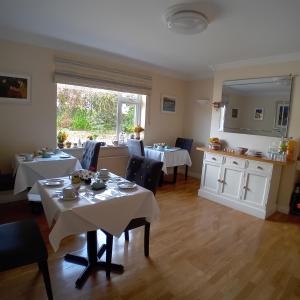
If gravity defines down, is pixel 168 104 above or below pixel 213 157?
above

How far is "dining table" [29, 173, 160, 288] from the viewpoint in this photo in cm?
151

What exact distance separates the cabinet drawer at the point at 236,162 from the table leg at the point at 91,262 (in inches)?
90.1

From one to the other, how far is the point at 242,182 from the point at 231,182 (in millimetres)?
180

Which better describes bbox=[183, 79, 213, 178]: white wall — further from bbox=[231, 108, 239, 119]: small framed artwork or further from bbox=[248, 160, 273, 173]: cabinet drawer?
bbox=[248, 160, 273, 173]: cabinet drawer

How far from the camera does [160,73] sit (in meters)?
4.68

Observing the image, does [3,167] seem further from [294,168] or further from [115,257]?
[294,168]

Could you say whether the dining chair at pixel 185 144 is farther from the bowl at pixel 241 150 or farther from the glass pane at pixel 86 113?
the glass pane at pixel 86 113

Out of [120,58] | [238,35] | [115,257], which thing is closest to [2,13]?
[120,58]

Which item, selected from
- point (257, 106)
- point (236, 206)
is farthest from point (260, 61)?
point (236, 206)

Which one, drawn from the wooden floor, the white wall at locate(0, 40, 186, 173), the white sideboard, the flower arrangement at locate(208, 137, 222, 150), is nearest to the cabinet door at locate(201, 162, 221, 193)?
the white sideboard

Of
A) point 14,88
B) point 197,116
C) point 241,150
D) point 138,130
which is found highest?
point 14,88

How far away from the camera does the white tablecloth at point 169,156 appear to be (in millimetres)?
4099

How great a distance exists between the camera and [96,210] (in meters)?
1.61

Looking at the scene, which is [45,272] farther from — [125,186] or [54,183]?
[125,186]
